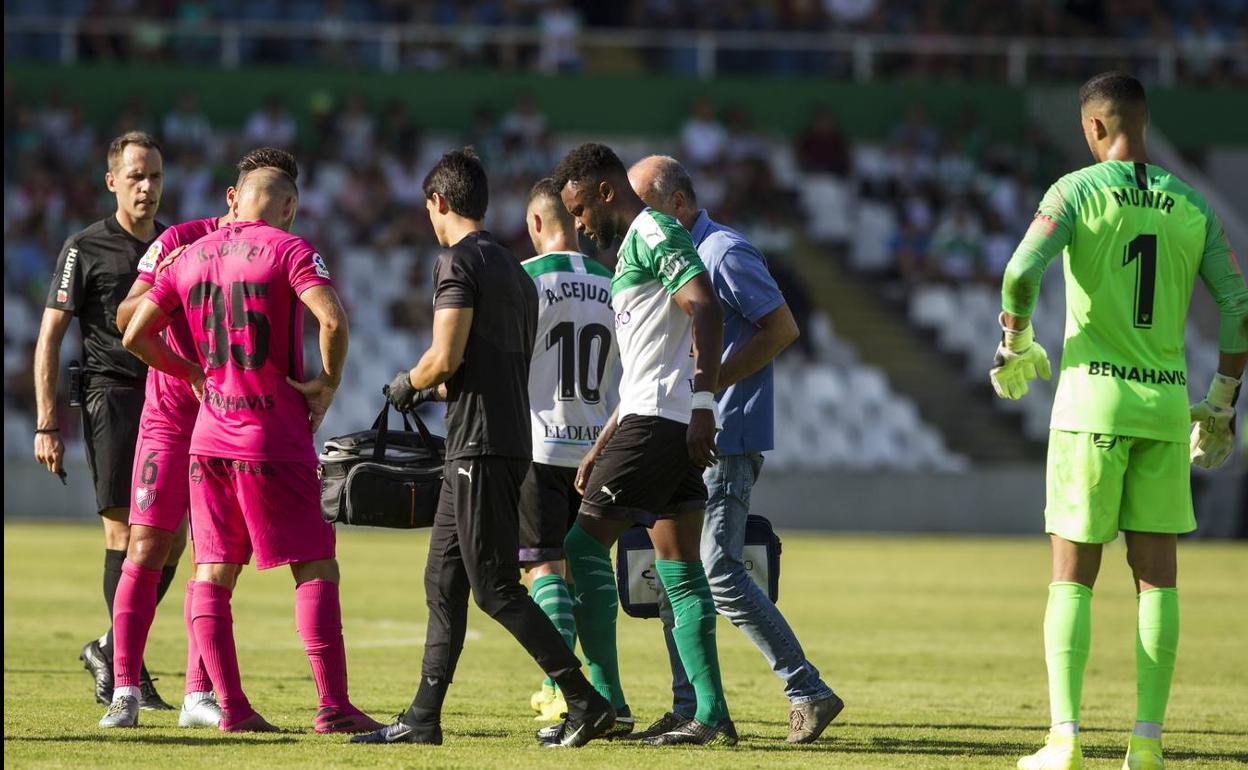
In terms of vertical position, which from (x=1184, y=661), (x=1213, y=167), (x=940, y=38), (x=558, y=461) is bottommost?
(x=1184, y=661)

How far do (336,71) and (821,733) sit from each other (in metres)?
23.3

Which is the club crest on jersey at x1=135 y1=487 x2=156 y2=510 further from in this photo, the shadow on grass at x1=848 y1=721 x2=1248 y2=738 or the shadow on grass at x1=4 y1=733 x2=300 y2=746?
the shadow on grass at x1=848 y1=721 x2=1248 y2=738

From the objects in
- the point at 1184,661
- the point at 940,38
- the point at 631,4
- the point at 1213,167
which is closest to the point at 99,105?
the point at 631,4

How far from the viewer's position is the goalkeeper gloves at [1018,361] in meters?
6.96

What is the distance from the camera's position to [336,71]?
29828 millimetres

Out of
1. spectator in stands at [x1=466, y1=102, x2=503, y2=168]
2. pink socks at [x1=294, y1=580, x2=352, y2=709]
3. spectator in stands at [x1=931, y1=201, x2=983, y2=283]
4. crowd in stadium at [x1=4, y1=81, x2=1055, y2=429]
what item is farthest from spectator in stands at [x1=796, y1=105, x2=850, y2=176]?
pink socks at [x1=294, y1=580, x2=352, y2=709]

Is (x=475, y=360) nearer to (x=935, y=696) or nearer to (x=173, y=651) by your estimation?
(x=935, y=696)

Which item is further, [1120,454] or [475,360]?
[475,360]

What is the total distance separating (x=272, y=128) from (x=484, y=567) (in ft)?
73.7

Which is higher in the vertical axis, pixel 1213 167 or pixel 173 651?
pixel 1213 167

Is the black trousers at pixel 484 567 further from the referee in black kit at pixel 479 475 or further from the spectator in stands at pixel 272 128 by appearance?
the spectator in stands at pixel 272 128

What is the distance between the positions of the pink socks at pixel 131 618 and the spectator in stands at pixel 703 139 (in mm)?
22273

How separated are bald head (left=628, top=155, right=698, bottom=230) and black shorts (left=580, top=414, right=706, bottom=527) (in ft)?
3.47

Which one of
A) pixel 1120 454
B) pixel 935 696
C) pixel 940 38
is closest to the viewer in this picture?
pixel 1120 454
